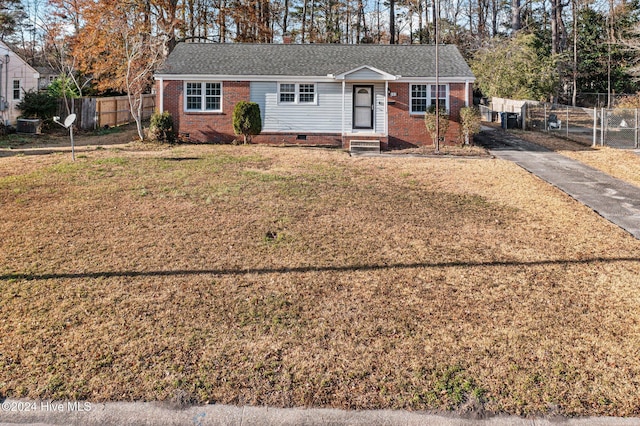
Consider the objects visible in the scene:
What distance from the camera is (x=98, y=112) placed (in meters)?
26.1

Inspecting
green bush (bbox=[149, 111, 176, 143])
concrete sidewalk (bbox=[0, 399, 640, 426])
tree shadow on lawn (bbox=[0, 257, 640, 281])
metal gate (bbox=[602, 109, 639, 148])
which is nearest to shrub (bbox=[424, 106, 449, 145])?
metal gate (bbox=[602, 109, 639, 148])

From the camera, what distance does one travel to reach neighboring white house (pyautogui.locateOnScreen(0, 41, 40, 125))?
76.8 feet

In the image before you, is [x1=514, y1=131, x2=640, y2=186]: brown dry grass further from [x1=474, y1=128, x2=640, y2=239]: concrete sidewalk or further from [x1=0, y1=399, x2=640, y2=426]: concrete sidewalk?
[x1=0, y1=399, x2=640, y2=426]: concrete sidewalk

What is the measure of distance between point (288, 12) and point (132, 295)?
41457mm

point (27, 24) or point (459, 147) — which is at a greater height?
point (27, 24)

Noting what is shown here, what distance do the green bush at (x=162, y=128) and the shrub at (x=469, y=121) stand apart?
1111cm

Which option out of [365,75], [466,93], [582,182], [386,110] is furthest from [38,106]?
[582,182]

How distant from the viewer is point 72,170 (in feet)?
42.1

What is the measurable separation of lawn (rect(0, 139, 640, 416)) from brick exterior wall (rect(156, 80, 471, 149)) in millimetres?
9458

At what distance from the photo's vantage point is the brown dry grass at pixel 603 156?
1422 cm

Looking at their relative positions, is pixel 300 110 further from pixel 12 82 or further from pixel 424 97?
pixel 12 82

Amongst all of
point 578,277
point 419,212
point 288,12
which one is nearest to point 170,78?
point 419,212

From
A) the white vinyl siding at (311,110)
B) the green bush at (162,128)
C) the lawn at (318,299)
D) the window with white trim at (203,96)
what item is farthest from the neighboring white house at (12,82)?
the lawn at (318,299)

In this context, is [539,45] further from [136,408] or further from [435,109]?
[136,408]
